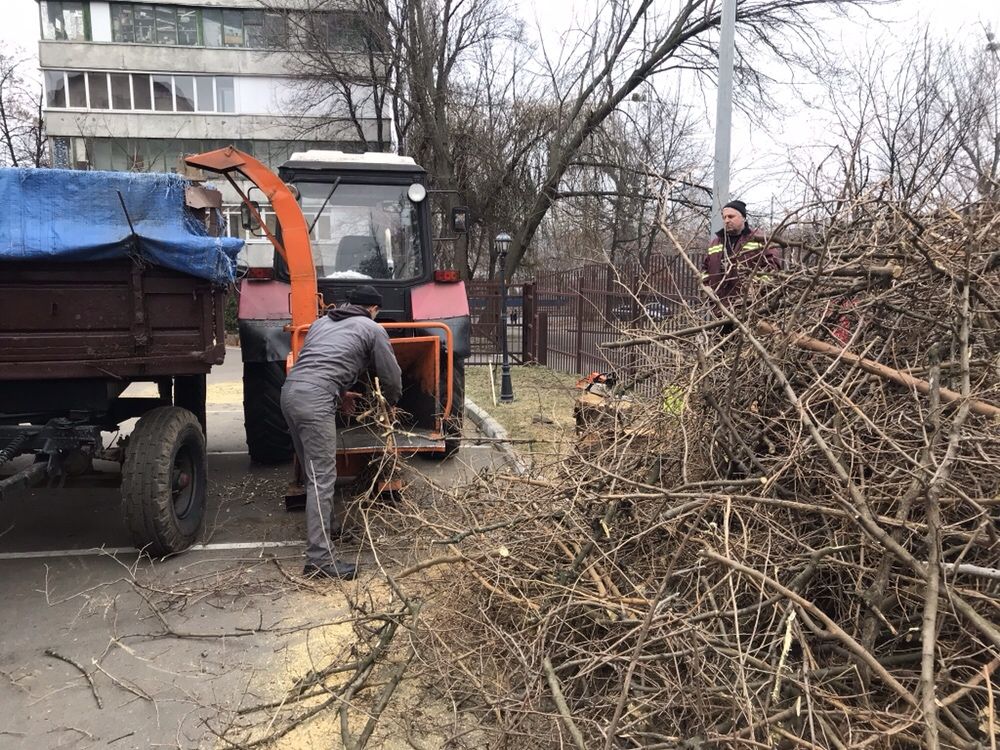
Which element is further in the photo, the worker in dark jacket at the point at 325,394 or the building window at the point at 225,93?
the building window at the point at 225,93

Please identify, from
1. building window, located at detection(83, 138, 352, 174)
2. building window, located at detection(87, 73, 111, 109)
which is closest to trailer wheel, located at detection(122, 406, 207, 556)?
building window, located at detection(83, 138, 352, 174)

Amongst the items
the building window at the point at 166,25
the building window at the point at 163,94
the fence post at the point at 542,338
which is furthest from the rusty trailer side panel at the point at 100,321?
the building window at the point at 166,25

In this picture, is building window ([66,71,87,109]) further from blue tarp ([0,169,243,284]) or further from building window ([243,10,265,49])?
blue tarp ([0,169,243,284])

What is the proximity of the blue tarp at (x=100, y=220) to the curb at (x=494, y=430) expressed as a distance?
7.18ft

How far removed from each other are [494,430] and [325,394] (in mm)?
3561

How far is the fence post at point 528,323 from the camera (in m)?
14.2

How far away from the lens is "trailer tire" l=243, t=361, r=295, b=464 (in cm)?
598

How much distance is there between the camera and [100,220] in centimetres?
414

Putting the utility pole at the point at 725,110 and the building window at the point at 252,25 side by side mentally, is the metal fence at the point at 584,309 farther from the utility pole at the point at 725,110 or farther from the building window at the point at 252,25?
the building window at the point at 252,25

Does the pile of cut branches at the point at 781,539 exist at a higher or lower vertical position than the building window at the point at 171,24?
lower

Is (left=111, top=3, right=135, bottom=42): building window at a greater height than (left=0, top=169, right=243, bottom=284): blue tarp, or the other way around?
(left=111, top=3, right=135, bottom=42): building window

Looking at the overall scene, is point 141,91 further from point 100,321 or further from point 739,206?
point 739,206

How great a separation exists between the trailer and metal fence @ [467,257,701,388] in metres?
4.99

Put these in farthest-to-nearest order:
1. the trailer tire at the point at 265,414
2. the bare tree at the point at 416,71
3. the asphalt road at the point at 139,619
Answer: the bare tree at the point at 416,71, the trailer tire at the point at 265,414, the asphalt road at the point at 139,619
